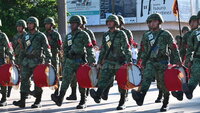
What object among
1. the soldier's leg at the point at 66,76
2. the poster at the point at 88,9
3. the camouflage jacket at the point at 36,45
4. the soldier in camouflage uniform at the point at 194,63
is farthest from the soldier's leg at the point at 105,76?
the poster at the point at 88,9

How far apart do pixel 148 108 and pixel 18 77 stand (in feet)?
9.83

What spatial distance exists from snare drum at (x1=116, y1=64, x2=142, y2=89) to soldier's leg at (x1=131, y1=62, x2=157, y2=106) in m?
0.19

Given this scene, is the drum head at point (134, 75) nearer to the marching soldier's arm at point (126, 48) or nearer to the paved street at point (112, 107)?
the marching soldier's arm at point (126, 48)

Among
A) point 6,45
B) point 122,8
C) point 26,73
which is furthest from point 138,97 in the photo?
point 122,8

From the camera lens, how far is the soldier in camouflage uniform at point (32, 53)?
11211 millimetres

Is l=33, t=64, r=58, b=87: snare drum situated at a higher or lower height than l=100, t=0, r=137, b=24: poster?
lower

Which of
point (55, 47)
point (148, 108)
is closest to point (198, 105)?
point (148, 108)

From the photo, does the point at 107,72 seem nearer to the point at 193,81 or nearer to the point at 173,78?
the point at 173,78

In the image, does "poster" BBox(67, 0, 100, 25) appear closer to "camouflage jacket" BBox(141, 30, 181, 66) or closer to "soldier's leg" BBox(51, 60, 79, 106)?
"soldier's leg" BBox(51, 60, 79, 106)

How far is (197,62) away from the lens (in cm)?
985

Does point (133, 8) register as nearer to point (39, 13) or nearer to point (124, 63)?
point (39, 13)

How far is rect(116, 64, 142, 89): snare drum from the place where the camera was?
10.3 metres

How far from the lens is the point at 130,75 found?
10.3 m

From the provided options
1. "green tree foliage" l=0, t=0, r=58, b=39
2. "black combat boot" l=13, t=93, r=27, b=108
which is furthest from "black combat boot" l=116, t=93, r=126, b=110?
"green tree foliage" l=0, t=0, r=58, b=39
